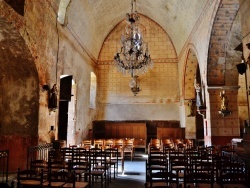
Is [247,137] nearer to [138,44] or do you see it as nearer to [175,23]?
[138,44]

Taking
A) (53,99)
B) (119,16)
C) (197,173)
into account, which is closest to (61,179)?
(197,173)

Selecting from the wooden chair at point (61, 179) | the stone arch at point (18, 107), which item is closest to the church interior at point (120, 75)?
the stone arch at point (18, 107)

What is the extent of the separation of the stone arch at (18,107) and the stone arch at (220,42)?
7156 mm

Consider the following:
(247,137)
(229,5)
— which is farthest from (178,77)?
(247,137)

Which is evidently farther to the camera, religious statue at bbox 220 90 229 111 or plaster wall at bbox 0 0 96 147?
religious statue at bbox 220 90 229 111

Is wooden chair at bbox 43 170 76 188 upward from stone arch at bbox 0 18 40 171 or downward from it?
downward

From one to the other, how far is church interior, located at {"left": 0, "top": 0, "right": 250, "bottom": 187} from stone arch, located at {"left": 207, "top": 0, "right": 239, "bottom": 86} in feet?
0.13

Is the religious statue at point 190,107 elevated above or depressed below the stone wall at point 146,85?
below

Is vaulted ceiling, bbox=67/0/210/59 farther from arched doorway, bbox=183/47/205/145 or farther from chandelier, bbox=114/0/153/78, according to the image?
chandelier, bbox=114/0/153/78

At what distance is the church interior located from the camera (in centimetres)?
861

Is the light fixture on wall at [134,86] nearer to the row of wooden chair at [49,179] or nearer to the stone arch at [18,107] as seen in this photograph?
the stone arch at [18,107]

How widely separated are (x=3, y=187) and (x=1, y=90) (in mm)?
6464

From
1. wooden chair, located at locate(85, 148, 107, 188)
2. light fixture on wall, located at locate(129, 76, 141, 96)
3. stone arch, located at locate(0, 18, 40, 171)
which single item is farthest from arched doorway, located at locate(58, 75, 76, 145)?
light fixture on wall, located at locate(129, 76, 141, 96)

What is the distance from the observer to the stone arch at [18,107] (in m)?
8.77
